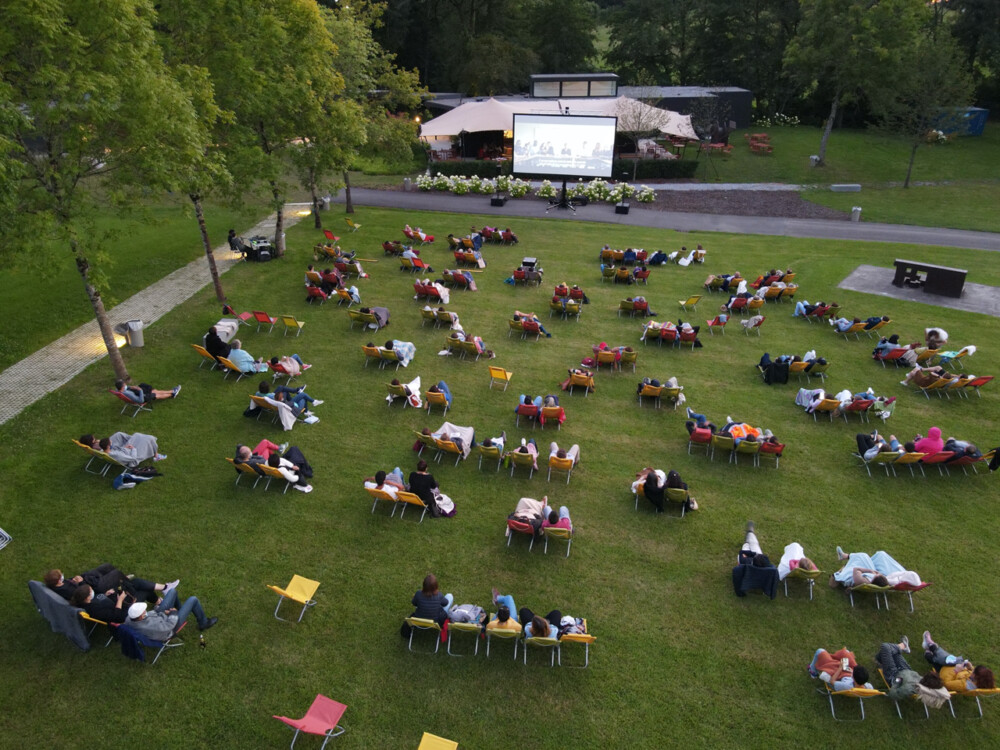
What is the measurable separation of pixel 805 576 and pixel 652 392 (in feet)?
19.4

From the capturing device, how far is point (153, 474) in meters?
12.1

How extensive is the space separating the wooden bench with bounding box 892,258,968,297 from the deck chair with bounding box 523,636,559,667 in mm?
20547

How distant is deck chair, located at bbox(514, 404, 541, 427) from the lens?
1376cm

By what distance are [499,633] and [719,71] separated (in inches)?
2536

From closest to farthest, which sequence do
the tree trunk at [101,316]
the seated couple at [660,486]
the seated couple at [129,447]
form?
1. the seated couple at [660,486]
2. the seated couple at [129,447]
3. the tree trunk at [101,316]

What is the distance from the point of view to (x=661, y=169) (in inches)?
1594

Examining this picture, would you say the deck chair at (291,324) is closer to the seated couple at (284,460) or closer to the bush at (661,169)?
the seated couple at (284,460)

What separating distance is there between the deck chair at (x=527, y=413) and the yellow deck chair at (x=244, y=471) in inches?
215

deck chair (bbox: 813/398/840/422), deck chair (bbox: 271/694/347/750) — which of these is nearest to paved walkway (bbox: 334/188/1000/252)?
deck chair (bbox: 813/398/840/422)

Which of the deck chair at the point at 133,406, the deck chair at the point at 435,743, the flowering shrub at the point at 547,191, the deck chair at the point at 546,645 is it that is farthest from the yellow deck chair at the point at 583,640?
the flowering shrub at the point at 547,191

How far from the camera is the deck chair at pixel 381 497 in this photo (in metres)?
10.9

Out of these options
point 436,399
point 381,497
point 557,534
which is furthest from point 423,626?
point 436,399

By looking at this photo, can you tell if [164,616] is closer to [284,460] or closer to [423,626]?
[423,626]

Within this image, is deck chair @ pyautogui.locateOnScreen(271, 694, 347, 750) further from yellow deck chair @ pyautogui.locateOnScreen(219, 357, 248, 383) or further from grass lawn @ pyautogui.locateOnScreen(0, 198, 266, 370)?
yellow deck chair @ pyautogui.locateOnScreen(219, 357, 248, 383)
